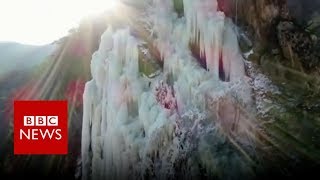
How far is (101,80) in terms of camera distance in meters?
7.34

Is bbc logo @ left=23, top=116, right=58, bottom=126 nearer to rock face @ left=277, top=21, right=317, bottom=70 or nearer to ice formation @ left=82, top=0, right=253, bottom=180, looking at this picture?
ice formation @ left=82, top=0, right=253, bottom=180

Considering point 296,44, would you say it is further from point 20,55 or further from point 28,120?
point 20,55

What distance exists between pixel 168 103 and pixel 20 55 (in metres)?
2.23

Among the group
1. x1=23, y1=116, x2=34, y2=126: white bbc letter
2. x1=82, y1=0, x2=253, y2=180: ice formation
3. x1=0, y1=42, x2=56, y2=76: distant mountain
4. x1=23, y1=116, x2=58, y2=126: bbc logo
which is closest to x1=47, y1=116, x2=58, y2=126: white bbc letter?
x1=23, y1=116, x2=58, y2=126: bbc logo

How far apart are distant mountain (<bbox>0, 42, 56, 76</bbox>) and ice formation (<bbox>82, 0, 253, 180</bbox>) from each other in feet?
2.64

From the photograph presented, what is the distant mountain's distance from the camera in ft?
25.6

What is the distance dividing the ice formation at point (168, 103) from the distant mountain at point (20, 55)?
0.81m

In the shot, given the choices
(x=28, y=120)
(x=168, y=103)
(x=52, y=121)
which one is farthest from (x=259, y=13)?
(x=28, y=120)

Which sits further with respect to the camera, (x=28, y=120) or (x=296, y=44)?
(x=28, y=120)

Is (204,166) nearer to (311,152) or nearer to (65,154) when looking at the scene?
(311,152)

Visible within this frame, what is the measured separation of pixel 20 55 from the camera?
318 inches

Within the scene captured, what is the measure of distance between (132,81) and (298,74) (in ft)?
6.07

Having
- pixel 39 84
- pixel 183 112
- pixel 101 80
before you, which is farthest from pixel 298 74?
pixel 39 84

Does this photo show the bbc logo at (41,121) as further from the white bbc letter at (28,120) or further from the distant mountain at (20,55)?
the distant mountain at (20,55)
